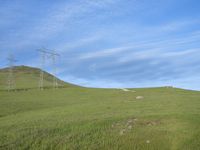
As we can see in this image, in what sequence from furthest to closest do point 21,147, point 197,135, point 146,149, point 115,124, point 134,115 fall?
1. point 134,115
2. point 115,124
3. point 197,135
4. point 146,149
5. point 21,147

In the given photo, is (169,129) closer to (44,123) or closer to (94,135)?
(94,135)

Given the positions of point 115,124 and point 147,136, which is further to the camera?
point 115,124

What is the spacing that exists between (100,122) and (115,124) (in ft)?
3.30

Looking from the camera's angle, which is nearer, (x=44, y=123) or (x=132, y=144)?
(x=132, y=144)

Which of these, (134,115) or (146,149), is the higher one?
(134,115)

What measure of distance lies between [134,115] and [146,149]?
20.5 feet

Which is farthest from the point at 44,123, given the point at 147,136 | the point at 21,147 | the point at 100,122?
the point at 147,136

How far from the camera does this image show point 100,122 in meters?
24.2

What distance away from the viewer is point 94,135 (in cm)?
2183

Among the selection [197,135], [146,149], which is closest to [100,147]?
[146,149]

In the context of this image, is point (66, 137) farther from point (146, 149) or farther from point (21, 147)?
point (146, 149)

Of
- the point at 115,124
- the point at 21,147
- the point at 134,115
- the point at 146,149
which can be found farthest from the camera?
the point at 134,115

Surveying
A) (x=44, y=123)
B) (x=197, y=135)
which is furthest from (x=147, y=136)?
(x=44, y=123)

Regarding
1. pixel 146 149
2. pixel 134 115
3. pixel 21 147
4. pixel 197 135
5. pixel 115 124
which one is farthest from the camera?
pixel 134 115
